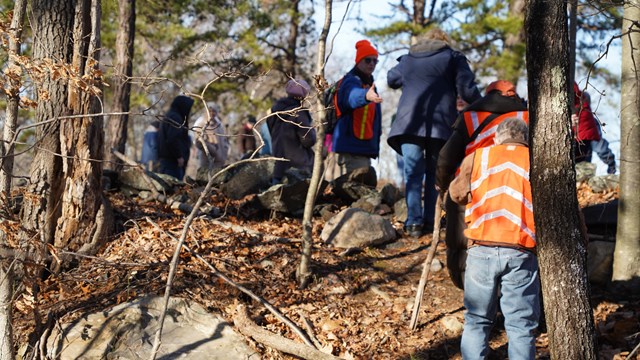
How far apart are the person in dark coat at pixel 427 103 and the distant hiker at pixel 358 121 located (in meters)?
0.55

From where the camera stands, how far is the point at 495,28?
631 inches

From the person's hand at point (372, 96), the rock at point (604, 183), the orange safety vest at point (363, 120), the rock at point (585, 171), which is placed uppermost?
the person's hand at point (372, 96)

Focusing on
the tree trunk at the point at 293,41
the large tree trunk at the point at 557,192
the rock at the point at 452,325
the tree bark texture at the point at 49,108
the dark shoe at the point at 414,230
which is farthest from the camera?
the tree trunk at the point at 293,41

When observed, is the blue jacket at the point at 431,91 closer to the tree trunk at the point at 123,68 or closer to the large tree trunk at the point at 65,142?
the large tree trunk at the point at 65,142

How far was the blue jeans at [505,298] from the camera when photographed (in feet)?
14.6

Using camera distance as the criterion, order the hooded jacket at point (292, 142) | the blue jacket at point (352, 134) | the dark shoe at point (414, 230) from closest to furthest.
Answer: the dark shoe at point (414, 230), the blue jacket at point (352, 134), the hooded jacket at point (292, 142)

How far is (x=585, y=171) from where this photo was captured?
9461 millimetres

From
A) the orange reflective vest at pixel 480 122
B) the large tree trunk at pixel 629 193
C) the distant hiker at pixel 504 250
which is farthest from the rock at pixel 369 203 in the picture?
the distant hiker at pixel 504 250

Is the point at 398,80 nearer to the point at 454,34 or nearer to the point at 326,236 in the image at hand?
the point at 326,236

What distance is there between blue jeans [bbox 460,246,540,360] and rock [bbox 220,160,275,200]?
4.55 metres

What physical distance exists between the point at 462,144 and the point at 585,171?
15.5 ft

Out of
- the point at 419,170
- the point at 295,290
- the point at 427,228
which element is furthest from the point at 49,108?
the point at 427,228

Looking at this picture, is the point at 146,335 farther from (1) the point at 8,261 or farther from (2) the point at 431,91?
(2) the point at 431,91

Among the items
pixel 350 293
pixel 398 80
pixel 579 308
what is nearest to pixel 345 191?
pixel 398 80
